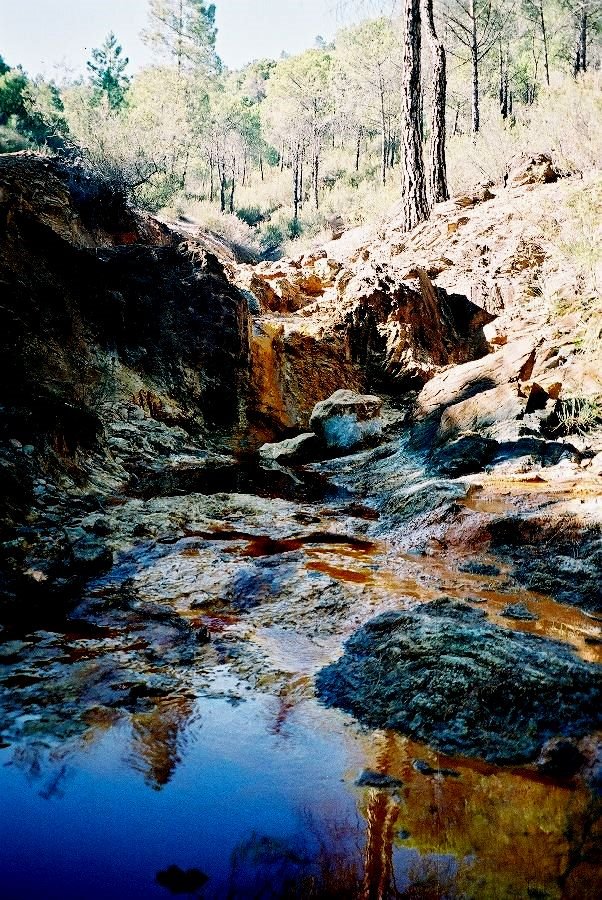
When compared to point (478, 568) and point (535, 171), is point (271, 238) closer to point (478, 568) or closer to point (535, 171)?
point (535, 171)

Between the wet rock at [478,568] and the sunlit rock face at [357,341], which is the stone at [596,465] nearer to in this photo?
the wet rock at [478,568]

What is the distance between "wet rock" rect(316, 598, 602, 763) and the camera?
164 cm

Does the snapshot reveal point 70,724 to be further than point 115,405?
No

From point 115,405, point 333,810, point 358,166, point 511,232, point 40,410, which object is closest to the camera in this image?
point 333,810

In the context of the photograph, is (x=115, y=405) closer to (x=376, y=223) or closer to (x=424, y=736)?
(x=424, y=736)

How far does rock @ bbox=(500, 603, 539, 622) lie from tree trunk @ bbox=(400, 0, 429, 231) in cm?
1016

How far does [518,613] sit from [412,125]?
10.9 metres

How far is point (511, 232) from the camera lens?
372 inches

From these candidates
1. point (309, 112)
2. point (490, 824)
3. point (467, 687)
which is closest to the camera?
point (490, 824)

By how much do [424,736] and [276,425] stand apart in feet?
16.8

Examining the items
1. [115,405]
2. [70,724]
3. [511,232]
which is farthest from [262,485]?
[511,232]

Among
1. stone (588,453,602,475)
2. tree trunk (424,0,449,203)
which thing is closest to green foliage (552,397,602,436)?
stone (588,453,602,475)

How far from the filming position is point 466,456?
4.50 m

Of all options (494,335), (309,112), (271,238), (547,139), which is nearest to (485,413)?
(494,335)
